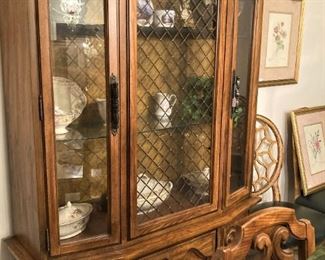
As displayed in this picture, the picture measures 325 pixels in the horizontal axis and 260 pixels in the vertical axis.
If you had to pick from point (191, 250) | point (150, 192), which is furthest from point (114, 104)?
point (191, 250)

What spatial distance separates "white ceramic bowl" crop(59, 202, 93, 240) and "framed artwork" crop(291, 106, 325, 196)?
1.56 m

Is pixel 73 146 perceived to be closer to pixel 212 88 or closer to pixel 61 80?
pixel 61 80

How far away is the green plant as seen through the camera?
147cm

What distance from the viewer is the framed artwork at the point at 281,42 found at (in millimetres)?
2240

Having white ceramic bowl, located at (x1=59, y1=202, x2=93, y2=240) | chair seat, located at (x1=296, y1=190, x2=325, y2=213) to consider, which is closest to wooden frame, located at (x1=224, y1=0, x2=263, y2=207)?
white ceramic bowl, located at (x1=59, y1=202, x2=93, y2=240)

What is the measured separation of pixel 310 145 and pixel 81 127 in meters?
1.74

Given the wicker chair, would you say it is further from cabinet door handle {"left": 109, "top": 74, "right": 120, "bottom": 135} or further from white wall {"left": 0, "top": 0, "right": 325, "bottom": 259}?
white wall {"left": 0, "top": 0, "right": 325, "bottom": 259}

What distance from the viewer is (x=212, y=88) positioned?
146 centimetres

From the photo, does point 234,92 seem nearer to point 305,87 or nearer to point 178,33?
point 178,33

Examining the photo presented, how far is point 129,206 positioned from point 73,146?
0.27 meters

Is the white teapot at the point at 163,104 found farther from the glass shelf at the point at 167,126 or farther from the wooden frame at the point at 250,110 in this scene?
the wooden frame at the point at 250,110

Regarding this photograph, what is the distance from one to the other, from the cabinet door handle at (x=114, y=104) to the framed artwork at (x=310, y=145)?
1537 mm

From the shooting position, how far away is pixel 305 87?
263 cm

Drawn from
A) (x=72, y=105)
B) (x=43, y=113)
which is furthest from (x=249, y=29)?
(x=43, y=113)
